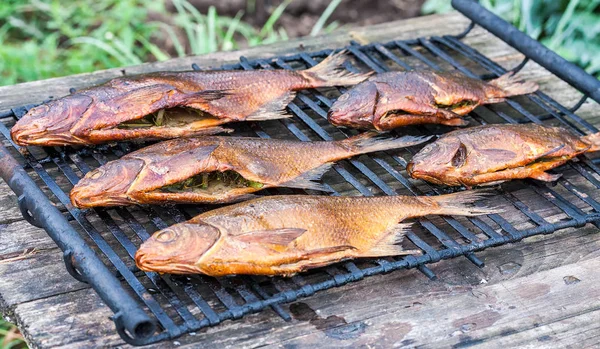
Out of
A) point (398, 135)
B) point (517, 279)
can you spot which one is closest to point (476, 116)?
point (398, 135)

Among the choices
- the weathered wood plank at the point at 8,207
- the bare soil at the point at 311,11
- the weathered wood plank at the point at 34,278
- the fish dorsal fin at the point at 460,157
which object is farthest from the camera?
the bare soil at the point at 311,11

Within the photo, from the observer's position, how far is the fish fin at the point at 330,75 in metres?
4.45

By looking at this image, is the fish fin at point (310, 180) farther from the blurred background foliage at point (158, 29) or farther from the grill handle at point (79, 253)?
the blurred background foliage at point (158, 29)

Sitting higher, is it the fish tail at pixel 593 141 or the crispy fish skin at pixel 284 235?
the fish tail at pixel 593 141

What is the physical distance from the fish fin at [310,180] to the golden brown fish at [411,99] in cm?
46

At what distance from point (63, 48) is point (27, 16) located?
60 cm

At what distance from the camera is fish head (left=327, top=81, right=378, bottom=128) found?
409 cm

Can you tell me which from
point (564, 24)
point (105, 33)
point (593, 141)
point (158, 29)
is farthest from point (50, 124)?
point (564, 24)

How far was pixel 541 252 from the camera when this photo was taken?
368cm

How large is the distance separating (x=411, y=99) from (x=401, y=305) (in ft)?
4.47

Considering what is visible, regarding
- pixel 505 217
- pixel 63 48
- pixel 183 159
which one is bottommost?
pixel 63 48

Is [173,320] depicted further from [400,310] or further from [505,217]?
[505,217]

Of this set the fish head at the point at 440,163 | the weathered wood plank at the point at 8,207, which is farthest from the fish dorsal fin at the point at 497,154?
the weathered wood plank at the point at 8,207

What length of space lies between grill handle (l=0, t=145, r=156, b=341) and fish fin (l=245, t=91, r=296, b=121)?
50.7 inches
